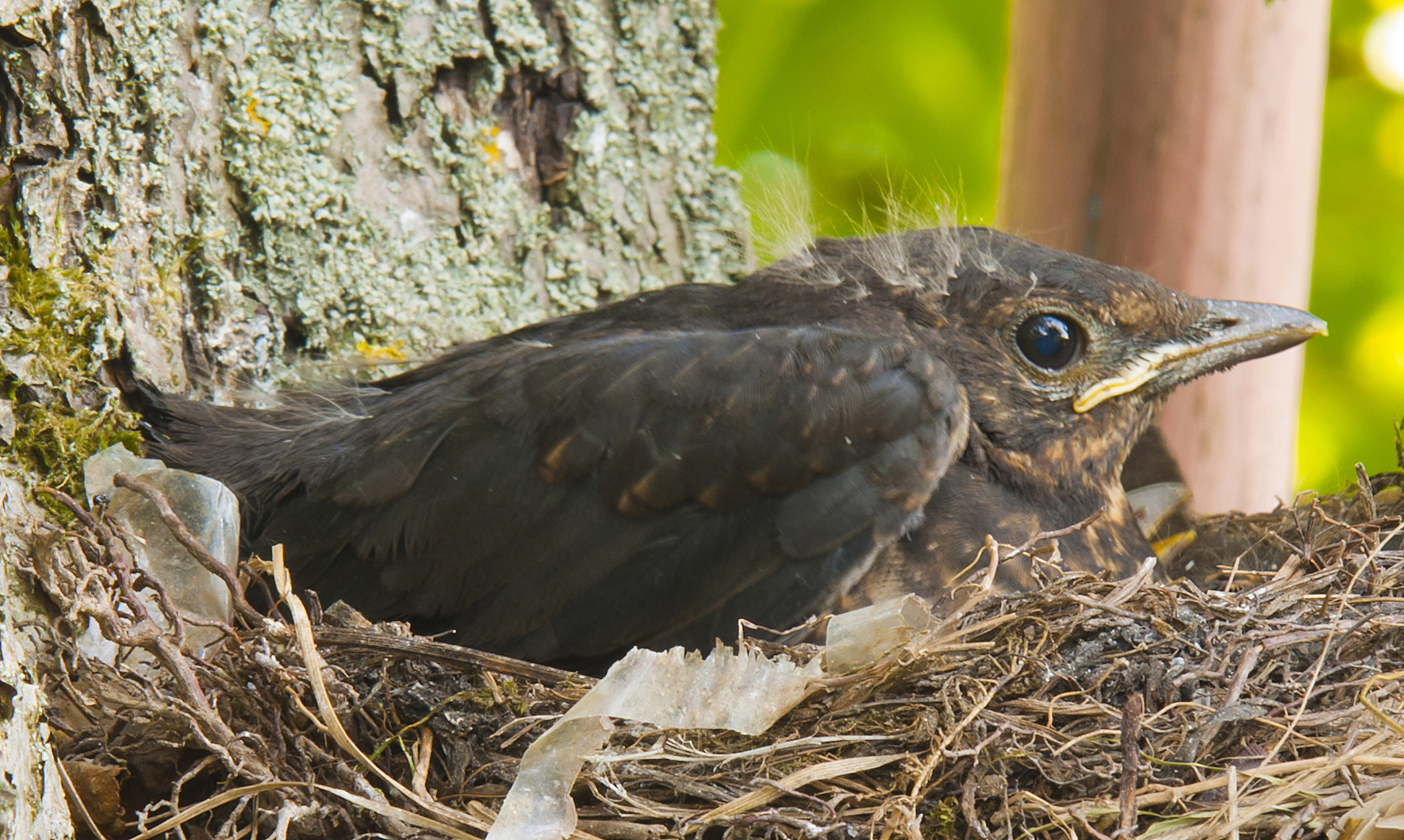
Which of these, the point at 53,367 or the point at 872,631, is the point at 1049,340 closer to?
the point at 872,631

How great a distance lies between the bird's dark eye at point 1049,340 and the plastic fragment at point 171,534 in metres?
1.17

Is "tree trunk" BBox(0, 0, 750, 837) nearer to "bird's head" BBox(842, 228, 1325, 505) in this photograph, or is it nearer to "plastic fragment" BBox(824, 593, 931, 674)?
"bird's head" BBox(842, 228, 1325, 505)

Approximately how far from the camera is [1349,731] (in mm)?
1301

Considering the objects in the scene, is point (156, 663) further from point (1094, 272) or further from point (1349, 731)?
point (1094, 272)

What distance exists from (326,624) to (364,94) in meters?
1.13

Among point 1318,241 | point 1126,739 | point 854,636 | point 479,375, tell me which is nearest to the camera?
point 1126,739

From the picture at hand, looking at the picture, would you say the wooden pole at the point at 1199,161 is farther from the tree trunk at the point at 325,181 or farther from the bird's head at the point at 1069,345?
the tree trunk at the point at 325,181

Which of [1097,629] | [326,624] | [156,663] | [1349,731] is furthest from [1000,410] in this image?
[156,663]

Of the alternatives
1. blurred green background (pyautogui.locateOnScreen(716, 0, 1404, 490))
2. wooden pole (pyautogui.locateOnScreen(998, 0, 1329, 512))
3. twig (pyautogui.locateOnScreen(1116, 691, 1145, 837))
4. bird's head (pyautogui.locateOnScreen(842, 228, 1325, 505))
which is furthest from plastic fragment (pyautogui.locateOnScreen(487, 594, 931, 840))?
blurred green background (pyautogui.locateOnScreen(716, 0, 1404, 490))

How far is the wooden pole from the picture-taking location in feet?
7.34

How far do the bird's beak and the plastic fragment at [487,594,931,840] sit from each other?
74cm

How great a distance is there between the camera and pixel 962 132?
115 inches

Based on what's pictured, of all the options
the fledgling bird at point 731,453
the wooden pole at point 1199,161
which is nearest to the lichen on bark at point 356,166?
the fledgling bird at point 731,453

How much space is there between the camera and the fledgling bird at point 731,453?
1681 mm
